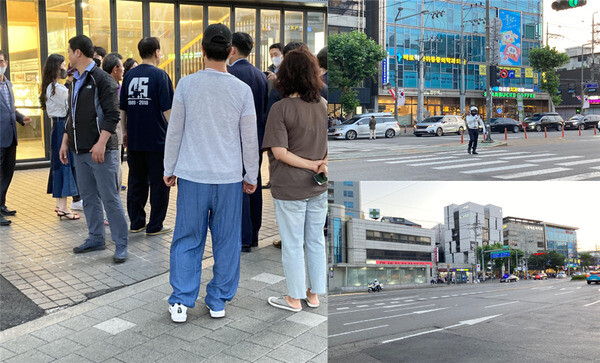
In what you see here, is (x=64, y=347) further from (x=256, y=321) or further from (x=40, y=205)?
(x=40, y=205)

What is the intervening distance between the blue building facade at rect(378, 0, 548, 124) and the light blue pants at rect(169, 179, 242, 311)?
988 mm

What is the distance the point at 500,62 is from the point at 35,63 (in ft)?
30.7

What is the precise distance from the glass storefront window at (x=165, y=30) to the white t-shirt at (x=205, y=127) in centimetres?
891

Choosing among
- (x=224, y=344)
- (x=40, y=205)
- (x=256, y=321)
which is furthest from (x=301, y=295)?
(x=40, y=205)

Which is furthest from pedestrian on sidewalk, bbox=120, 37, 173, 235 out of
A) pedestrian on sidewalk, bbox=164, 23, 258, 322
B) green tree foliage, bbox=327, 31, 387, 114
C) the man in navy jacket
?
green tree foliage, bbox=327, 31, 387, 114

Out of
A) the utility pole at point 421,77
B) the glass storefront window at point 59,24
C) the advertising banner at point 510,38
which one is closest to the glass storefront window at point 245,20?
the glass storefront window at point 59,24

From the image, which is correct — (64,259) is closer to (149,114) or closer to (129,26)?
(149,114)

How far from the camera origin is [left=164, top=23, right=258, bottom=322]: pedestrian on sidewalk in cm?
289

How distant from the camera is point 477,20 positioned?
7.68 feet

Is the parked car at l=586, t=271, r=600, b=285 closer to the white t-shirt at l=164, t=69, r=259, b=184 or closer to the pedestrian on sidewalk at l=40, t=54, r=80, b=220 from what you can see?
the white t-shirt at l=164, t=69, r=259, b=184

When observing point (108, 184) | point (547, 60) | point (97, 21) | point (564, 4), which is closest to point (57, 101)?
point (108, 184)

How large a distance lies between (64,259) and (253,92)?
6.08ft

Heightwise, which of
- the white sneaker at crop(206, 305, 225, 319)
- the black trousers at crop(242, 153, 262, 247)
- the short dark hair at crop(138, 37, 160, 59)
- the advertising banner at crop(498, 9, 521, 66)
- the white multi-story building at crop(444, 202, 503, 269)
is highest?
the short dark hair at crop(138, 37, 160, 59)

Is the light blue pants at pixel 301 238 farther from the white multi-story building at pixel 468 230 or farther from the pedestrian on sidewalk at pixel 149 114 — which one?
the pedestrian on sidewalk at pixel 149 114
